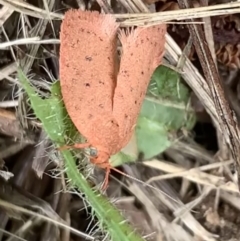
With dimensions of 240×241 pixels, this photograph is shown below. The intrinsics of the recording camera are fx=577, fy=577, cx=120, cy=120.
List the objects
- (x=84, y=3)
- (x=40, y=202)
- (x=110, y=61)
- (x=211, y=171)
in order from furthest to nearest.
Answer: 1. (x=211, y=171)
2. (x=40, y=202)
3. (x=84, y=3)
4. (x=110, y=61)

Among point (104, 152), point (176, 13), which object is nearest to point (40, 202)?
point (104, 152)

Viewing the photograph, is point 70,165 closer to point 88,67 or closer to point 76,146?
point 76,146

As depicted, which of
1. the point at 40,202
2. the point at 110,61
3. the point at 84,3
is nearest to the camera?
the point at 110,61

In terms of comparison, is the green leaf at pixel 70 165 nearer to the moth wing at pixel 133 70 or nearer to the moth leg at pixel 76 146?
the moth leg at pixel 76 146

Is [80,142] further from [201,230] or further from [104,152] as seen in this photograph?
[201,230]

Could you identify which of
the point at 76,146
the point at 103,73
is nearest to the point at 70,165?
the point at 76,146

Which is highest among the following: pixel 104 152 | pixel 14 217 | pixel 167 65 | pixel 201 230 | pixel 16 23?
pixel 16 23

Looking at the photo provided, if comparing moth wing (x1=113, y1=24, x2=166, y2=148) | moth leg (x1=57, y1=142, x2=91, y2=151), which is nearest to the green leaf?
moth leg (x1=57, y1=142, x2=91, y2=151)

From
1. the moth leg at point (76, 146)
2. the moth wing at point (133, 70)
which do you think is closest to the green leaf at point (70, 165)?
the moth leg at point (76, 146)
